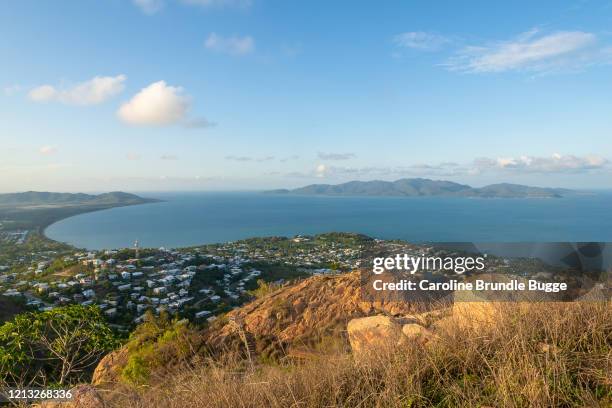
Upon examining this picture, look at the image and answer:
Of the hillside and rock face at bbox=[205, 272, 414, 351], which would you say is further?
rock face at bbox=[205, 272, 414, 351]

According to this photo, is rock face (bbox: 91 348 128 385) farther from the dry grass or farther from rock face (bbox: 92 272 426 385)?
the dry grass

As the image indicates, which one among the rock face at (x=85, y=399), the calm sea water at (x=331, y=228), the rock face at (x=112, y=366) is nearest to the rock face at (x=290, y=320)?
the rock face at (x=112, y=366)

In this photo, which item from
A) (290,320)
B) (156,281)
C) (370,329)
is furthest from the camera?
(156,281)

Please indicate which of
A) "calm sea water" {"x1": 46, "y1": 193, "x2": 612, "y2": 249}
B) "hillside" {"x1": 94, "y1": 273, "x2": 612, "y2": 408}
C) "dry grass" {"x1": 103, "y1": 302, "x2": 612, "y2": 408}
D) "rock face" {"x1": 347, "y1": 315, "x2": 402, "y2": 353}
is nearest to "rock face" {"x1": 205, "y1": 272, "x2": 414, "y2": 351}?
"rock face" {"x1": 347, "y1": 315, "x2": 402, "y2": 353}

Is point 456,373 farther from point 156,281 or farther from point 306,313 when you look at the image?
point 156,281

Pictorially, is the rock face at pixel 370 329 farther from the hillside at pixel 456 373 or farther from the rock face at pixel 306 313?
the rock face at pixel 306 313

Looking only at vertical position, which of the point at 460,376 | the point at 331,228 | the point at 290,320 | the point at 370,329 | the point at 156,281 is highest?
the point at 460,376

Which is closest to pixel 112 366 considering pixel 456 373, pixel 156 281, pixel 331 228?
pixel 456 373

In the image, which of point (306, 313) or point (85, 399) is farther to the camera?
point (306, 313)

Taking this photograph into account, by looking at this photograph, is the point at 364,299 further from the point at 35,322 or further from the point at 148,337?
the point at 35,322
